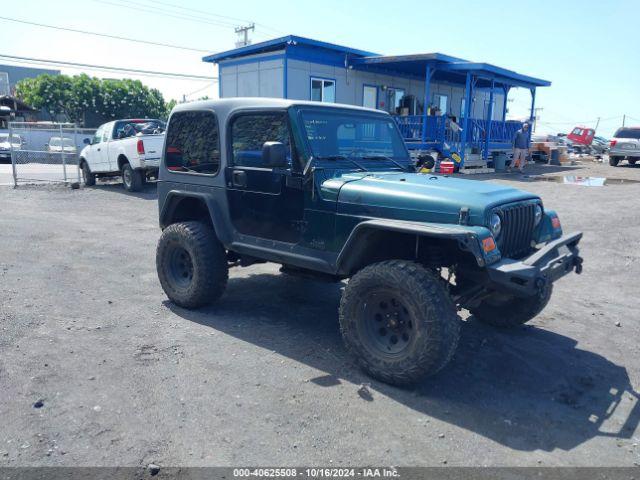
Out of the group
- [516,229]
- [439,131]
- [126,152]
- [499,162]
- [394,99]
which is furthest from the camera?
[394,99]

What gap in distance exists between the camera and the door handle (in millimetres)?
4668

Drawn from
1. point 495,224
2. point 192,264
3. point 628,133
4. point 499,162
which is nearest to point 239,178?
point 192,264

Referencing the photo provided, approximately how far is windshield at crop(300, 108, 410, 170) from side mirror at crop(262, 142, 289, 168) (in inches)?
12.8

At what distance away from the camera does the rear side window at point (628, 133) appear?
75.8 ft

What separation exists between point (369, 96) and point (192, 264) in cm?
1632

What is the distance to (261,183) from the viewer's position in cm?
456

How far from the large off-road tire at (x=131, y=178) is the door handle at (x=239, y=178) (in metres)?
10.2

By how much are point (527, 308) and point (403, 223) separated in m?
1.75

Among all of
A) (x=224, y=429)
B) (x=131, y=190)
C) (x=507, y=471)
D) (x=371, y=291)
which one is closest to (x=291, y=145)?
(x=371, y=291)

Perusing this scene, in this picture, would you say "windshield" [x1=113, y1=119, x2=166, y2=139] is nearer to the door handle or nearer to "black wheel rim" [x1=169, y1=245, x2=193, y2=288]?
"black wheel rim" [x1=169, y1=245, x2=193, y2=288]

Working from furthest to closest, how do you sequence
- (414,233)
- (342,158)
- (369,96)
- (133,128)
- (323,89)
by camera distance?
(369,96) < (323,89) < (133,128) < (342,158) < (414,233)

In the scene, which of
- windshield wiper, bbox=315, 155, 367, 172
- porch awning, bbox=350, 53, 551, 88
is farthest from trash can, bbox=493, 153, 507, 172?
windshield wiper, bbox=315, 155, 367, 172

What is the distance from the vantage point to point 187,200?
5453 mm

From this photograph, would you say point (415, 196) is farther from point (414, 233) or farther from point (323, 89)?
point (323, 89)
